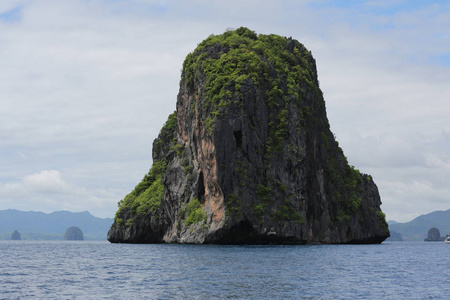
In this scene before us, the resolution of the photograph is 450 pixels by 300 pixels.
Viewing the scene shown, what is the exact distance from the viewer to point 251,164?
9356 cm

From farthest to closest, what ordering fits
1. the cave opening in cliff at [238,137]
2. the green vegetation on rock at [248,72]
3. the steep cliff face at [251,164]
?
the green vegetation on rock at [248,72], the cave opening in cliff at [238,137], the steep cliff face at [251,164]

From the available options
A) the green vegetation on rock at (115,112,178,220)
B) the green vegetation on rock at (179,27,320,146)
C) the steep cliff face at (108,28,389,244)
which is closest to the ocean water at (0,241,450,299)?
the steep cliff face at (108,28,389,244)

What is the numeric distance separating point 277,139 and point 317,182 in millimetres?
13625

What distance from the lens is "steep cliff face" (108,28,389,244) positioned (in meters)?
91.0

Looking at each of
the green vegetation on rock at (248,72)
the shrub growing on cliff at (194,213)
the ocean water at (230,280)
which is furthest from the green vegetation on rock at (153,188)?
the ocean water at (230,280)

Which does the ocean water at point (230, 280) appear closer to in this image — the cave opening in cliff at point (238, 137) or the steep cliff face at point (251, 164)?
the steep cliff face at point (251, 164)

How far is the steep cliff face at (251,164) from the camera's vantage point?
91000mm

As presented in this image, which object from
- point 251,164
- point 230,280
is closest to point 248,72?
point 251,164

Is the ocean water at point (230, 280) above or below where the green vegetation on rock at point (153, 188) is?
below

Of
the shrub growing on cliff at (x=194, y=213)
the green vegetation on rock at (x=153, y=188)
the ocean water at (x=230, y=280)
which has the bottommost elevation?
the ocean water at (x=230, y=280)

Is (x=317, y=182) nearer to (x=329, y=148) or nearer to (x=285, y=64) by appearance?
(x=329, y=148)

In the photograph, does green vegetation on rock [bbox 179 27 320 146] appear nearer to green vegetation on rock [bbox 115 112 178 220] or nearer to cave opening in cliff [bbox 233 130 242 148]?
cave opening in cliff [bbox 233 130 242 148]

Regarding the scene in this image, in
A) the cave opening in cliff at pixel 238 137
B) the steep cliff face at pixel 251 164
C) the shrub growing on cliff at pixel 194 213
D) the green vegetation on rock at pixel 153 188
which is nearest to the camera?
the steep cliff face at pixel 251 164

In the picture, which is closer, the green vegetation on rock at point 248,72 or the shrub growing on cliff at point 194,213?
the shrub growing on cliff at point 194,213
